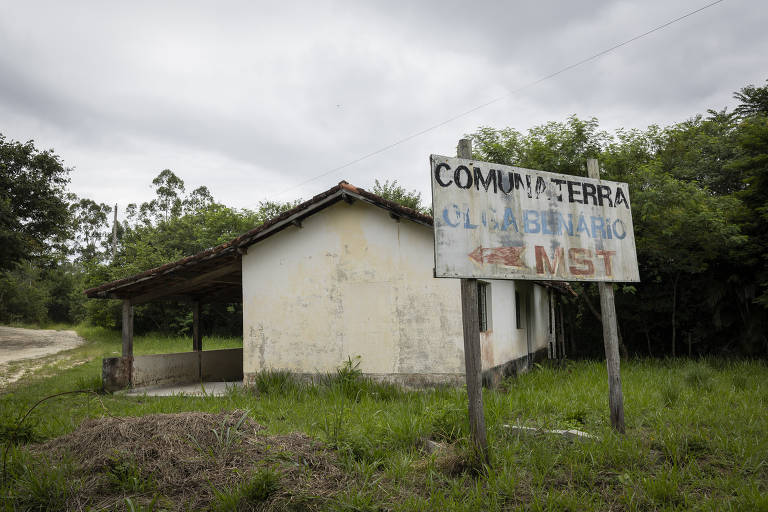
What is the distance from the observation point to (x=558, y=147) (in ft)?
47.5

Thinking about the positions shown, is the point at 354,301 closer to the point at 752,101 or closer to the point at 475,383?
the point at 475,383

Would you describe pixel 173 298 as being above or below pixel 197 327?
above

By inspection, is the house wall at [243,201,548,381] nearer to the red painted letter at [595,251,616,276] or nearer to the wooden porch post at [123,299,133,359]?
the wooden porch post at [123,299,133,359]

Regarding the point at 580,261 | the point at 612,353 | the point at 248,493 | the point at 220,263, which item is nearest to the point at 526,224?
the point at 580,261

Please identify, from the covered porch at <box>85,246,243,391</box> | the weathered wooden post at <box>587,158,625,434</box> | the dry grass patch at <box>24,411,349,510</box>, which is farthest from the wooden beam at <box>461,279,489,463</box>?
the covered porch at <box>85,246,243,391</box>

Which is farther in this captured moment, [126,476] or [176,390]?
[176,390]

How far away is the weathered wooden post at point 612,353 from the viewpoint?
5309 mm

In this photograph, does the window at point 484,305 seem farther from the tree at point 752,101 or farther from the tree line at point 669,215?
the tree at point 752,101

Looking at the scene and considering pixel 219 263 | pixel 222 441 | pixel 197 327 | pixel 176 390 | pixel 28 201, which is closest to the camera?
pixel 222 441

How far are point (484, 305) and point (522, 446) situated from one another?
18.1ft

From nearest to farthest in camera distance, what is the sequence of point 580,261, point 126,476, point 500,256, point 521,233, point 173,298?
1. point 126,476
2. point 500,256
3. point 521,233
4. point 580,261
5. point 173,298

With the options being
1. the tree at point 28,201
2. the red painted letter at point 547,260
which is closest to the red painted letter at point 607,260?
the red painted letter at point 547,260

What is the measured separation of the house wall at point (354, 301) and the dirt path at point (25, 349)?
8.28 meters

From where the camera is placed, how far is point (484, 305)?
10180 mm
